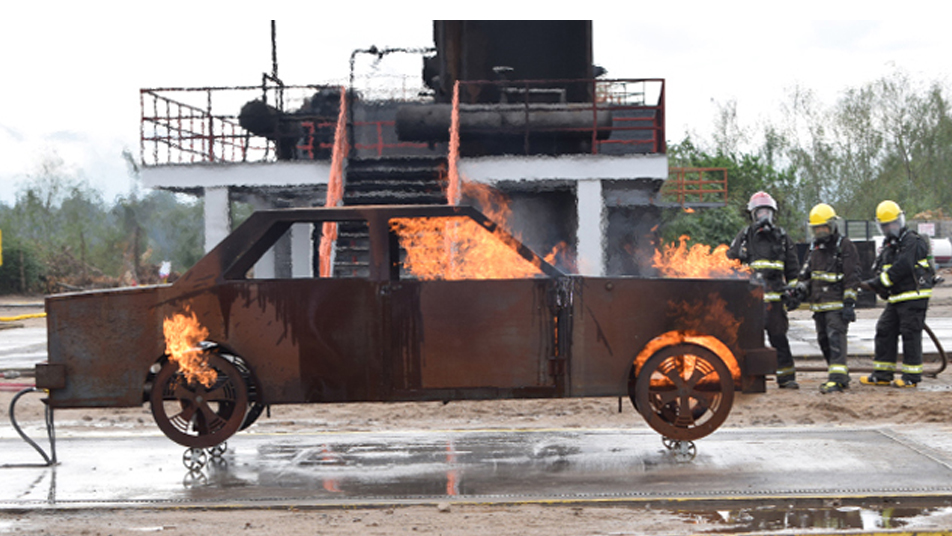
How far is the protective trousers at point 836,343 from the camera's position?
9.50 metres

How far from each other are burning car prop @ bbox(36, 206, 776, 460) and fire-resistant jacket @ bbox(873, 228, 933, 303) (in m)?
4.90

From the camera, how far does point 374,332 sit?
568 centimetres

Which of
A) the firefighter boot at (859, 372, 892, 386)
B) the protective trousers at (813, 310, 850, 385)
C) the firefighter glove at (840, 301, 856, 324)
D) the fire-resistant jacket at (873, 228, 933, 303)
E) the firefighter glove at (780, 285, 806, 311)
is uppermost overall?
the fire-resistant jacket at (873, 228, 933, 303)

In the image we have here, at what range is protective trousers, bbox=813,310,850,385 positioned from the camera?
374 inches

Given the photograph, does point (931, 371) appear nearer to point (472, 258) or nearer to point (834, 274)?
point (834, 274)

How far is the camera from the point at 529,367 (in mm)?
5695

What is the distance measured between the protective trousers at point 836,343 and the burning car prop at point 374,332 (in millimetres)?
4278

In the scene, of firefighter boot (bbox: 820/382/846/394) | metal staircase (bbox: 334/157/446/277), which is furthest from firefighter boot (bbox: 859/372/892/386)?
metal staircase (bbox: 334/157/446/277)

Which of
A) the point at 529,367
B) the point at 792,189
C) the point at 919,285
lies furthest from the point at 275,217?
the point at 792,189

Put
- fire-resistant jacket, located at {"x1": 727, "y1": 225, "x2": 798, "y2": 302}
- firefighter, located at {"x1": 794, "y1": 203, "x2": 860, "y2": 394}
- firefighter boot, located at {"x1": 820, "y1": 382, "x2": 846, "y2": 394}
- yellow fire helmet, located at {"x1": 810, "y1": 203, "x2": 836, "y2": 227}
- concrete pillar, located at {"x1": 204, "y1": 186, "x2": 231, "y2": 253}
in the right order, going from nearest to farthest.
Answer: firefighter boot, located at {"x1": 820, "y1": 382, "x2": 846, "y2": 394} < firefighter, located at {"x1": 794, "y1": 203, "x2": 860, "y2": 394} < fire-resistant jacket, located at {"x1": 727, "y1": 225, "x2": 798, "y2": 302} < yellow fire helmet, located at {"x1": 810, "y1": 203, "x2": 836, "y2": 227} < concrete pillar, located at {"x1": 204, "y1": 186, "x2": 231, "y2": 253}

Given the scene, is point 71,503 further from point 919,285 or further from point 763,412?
point 919,285

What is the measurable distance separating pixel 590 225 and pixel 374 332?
37.9 feet

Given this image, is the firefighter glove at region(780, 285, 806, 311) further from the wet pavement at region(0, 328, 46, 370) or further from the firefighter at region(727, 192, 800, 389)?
the wet pavement at region(0, 328, 46, 370)

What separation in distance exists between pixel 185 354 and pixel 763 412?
523 cm
